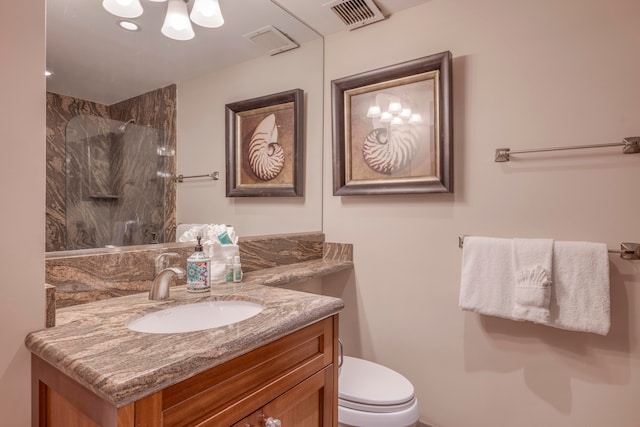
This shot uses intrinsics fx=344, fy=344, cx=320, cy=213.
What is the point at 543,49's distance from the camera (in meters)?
1.44

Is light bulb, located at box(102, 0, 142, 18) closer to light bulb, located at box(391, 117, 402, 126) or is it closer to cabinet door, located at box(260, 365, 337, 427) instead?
light bulb, located at box(391, 117, 402, 126)

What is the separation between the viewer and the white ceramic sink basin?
101cm

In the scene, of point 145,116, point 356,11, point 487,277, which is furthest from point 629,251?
point 145,116

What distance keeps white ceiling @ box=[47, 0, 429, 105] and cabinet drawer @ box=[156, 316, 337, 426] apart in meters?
0.94

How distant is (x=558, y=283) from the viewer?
1.33m

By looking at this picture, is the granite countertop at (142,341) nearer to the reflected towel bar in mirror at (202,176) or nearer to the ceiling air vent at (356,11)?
the reflected towel bar in mirror at (202,176)

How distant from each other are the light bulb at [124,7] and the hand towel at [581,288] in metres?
1.80

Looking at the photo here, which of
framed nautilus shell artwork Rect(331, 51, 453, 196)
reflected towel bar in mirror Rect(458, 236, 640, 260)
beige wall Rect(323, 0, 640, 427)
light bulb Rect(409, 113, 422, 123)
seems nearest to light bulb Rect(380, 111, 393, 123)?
framed nautilus shell artwork Rect(331, 51, 453, 196)

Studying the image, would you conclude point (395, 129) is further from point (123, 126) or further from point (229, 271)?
point (123, 126)

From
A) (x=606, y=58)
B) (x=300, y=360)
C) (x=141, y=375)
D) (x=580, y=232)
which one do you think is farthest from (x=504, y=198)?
(x=141, y=375)

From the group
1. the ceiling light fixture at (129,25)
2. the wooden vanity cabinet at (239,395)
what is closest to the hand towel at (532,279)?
the wooden vanity cabinet at (239,395)

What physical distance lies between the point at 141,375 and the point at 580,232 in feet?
5.11

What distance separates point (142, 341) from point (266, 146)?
4.32ft

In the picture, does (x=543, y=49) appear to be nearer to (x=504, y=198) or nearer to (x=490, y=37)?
(x=490, y=37)
